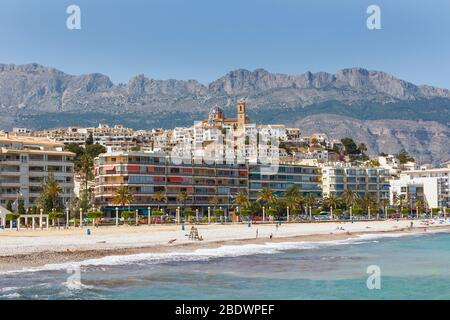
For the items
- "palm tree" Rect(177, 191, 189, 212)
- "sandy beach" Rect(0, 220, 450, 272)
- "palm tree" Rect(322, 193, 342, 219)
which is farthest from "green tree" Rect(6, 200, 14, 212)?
"palm tree" Rect(322, 193, 342, 219)

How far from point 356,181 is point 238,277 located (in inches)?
5226

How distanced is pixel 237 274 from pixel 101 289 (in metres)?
10.5

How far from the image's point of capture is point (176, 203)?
128875 millimetres

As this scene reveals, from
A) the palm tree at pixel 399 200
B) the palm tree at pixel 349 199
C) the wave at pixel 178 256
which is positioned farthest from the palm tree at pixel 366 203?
the wave at pixel 178 256

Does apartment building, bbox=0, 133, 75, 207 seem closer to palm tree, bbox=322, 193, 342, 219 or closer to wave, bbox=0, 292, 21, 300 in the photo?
palm tree, bbox=322, 193, 342, 219

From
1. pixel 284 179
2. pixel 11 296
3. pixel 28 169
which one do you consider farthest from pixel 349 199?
pixel 11 296

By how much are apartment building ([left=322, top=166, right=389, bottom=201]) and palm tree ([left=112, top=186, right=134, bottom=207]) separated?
61083 millimetres

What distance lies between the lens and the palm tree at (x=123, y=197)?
113562mm

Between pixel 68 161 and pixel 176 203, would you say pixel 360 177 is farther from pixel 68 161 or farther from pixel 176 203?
pixel 68 161

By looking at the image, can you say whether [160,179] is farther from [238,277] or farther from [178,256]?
[238,277]

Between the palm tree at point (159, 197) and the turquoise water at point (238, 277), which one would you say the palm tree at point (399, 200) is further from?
the turquoise water at point (238, 277)

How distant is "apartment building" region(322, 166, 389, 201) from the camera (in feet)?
545

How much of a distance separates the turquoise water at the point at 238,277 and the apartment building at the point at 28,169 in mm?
59797
